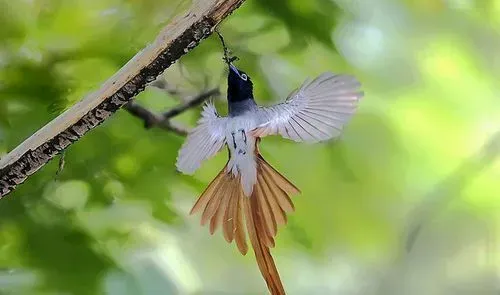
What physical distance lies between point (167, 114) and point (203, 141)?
78 millimetres

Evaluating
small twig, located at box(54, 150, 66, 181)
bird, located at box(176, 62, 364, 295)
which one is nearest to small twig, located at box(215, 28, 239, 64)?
bird, located at box(176, 62, 364, 295)

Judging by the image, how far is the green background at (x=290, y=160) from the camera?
1.48ft

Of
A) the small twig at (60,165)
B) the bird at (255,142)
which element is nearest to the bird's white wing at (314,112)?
the bird at (255,142)

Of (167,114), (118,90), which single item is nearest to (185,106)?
(167,114)

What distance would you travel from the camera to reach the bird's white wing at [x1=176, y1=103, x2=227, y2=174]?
1.30 feet

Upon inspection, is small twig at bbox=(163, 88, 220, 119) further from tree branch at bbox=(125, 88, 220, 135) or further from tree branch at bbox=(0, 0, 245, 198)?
tree branch at bbox=(0, 0, 245, 198)

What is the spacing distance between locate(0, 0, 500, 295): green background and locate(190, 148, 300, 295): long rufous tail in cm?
4

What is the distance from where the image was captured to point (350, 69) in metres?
0.50

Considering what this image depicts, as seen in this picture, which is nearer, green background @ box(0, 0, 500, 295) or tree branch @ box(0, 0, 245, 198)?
tree branch @ box(0, 0, 245, 198)

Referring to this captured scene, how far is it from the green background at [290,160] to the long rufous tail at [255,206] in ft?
0.14

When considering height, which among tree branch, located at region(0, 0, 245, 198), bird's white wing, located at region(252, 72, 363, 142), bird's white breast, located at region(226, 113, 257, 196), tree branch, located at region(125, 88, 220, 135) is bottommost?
tree branch, located at region(0, 0, 245, 198)

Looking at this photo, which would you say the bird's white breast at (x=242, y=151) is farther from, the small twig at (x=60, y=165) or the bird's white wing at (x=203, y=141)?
the small twig at (x=60, y=165)

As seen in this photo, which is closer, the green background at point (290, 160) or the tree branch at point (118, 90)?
the tree branch at point (118, 90)

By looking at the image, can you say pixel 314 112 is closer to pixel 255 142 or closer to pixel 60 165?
pixel 255 142
